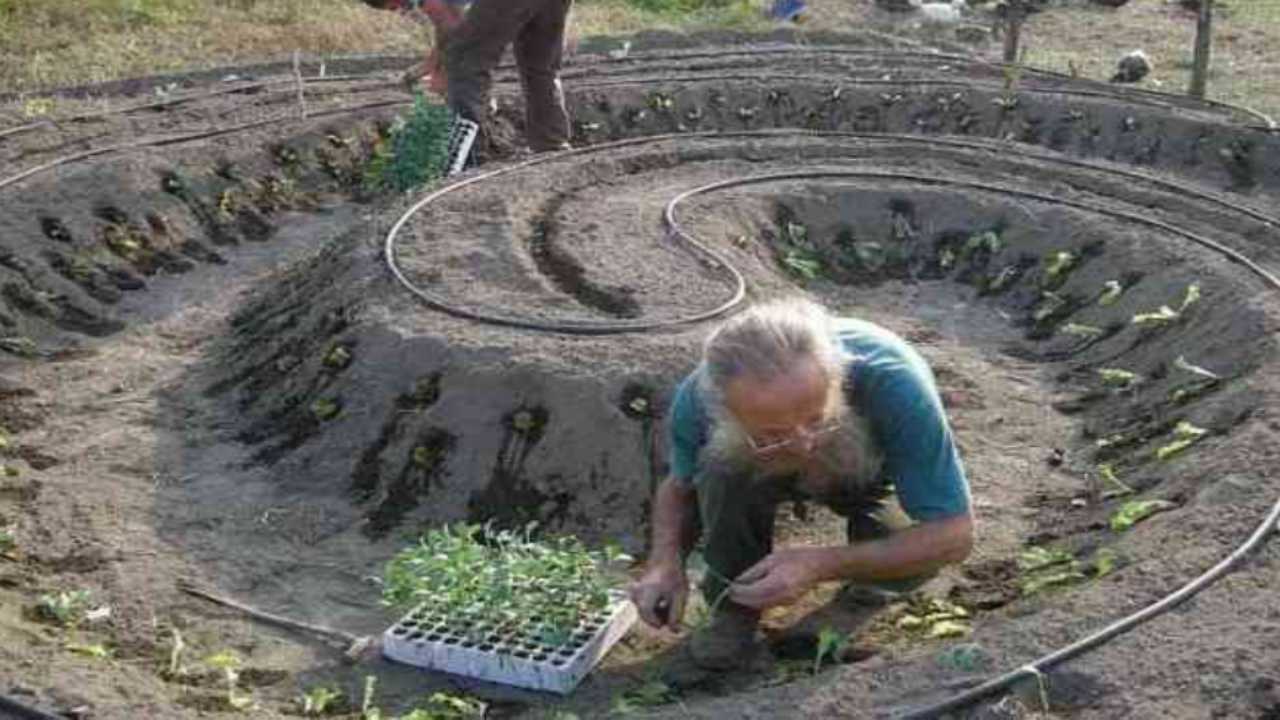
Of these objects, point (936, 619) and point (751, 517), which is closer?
point (751, 517)

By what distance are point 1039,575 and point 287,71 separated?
31.9ft

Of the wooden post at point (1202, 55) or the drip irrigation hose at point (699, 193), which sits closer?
the drip irrigation hose at point (699, 193)

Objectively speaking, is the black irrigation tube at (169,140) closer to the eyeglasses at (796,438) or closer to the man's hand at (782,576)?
the man's hand at (782,576)

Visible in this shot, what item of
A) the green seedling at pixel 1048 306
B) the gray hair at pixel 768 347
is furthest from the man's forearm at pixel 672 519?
the green seedling at pixel 1048 306

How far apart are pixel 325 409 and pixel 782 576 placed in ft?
10.6

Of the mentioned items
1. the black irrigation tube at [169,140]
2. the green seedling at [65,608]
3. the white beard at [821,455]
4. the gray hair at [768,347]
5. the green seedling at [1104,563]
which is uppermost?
the gray hair at [768,347]

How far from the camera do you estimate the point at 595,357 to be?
6.91 metres

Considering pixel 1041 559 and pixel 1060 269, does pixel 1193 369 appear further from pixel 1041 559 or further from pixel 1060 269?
pixel 1060 269

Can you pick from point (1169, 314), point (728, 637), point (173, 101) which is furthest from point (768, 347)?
point (173, 101)

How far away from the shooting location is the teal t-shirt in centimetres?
444

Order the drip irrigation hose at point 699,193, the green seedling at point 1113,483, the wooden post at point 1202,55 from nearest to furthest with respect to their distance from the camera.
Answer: the green seedling at point 1113,483 → the drip irrigation hose at point 699,193 → the wooden post at point 1202,55

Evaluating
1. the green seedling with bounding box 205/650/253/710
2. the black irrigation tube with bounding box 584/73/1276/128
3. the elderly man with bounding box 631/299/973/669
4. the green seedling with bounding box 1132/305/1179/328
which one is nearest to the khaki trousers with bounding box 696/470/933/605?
the elderly man with bounding box 631/299/973/669

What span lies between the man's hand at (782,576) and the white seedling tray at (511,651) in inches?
28.3

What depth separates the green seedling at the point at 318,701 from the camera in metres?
5.12
